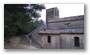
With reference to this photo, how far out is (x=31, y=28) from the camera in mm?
4074

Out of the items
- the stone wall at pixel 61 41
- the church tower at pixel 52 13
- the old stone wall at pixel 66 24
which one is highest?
the church tower at pixel 52 13

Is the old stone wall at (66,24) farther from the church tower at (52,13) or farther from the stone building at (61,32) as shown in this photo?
the church tower at (52,13)

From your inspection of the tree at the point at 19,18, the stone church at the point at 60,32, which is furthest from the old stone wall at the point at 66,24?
the tree at the point at 19,18

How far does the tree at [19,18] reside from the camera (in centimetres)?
405

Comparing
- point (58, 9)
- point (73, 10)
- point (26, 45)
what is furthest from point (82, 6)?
point (26, 45)

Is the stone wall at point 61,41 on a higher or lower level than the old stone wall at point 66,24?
lower

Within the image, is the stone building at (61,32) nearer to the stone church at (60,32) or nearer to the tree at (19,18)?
Result: the stone church at (60,32)

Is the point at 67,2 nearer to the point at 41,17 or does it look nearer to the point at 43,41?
the point at 41,17

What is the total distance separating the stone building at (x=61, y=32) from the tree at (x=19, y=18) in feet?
1.11

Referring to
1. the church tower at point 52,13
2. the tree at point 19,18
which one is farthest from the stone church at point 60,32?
the tree at point 19,18

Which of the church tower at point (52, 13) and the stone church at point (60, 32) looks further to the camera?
the church tower at point (52, 13)

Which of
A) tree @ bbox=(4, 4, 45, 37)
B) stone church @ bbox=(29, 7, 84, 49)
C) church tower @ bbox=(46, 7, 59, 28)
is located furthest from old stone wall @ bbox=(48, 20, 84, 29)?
tree @ bbox=(4, 4, 45, 37)

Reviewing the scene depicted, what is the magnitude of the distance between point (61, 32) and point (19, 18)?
1.21m

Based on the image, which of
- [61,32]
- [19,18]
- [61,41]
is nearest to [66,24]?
[61,32]
